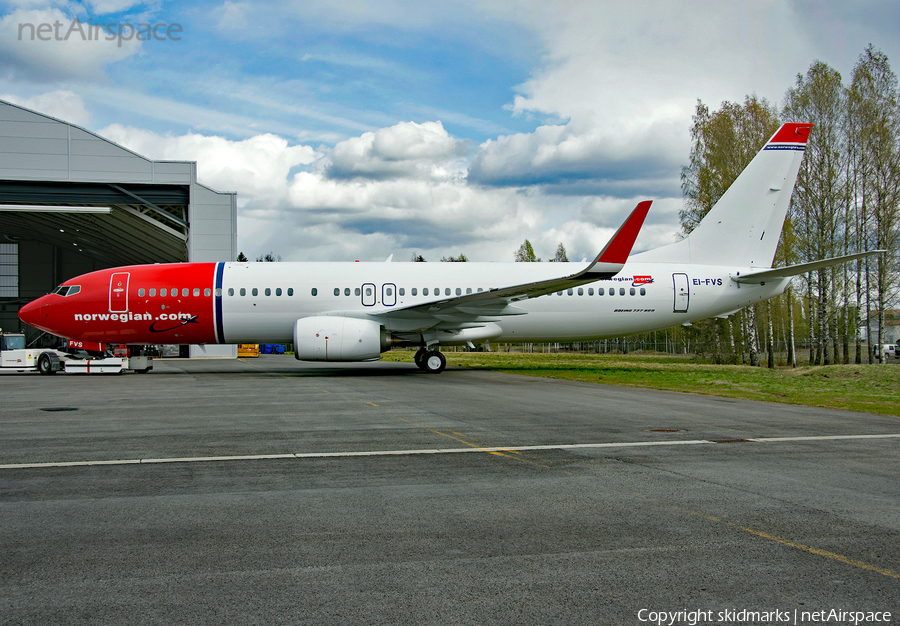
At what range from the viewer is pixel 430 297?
2211cm

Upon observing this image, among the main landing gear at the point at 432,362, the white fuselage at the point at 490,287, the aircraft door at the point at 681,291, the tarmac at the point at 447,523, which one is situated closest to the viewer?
the tarmac at the point at 447,523

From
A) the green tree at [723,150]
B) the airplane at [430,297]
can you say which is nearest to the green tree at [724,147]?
the green tree at [723,150]

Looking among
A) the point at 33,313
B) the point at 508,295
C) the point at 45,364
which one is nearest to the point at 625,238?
the point at 508,295

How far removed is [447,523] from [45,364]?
83.5 feet

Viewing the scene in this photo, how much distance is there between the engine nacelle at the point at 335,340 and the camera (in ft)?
65.9

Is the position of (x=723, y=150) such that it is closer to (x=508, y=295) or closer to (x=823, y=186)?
(x=823, y=186)

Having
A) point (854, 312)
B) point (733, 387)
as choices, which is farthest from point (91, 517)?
point (854, 312)

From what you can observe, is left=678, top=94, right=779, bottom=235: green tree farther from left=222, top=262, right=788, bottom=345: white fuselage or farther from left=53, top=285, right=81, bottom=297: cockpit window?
left=53, top=285, right=81, bottom=297: cockpit window

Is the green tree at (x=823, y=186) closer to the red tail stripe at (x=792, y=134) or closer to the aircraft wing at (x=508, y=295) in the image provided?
the red tail stripe at (x=792, y=134)

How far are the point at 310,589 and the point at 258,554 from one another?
0.68 m

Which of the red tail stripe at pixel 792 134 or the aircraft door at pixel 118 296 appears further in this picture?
the red tail stripe at pixel 792 134

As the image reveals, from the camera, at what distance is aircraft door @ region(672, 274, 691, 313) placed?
23328mm

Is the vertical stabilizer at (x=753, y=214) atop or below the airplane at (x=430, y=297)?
atop

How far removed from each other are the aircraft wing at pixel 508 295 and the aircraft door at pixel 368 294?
2.90ft
